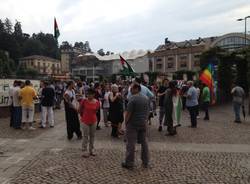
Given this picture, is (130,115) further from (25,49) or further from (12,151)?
(25,49)

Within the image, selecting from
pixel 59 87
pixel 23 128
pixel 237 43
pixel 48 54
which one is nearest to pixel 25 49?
pixel 48 54

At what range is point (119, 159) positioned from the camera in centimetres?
881

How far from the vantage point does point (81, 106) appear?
30.7ft

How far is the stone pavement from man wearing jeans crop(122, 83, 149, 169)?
24 cm

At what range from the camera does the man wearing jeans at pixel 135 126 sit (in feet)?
26.0

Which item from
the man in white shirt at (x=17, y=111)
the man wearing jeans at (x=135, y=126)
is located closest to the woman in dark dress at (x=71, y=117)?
the man in white shirt at (x=17, y=111)

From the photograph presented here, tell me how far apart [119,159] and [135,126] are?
3.97ft

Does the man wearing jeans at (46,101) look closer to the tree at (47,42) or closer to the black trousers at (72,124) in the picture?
the black trousers at (72,124)

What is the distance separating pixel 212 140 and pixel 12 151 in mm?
5852

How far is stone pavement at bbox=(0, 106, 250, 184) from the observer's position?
7238 mm

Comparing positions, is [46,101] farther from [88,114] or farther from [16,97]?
[88,114]

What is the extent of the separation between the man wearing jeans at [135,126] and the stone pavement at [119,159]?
242mm

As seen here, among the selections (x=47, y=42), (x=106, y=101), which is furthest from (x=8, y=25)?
(x=106, y=101)

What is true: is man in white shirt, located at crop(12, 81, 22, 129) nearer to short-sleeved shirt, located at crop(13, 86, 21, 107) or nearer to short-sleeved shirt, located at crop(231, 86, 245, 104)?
short-sleeved shirt, located at crop(13, 86, 21, 107)
